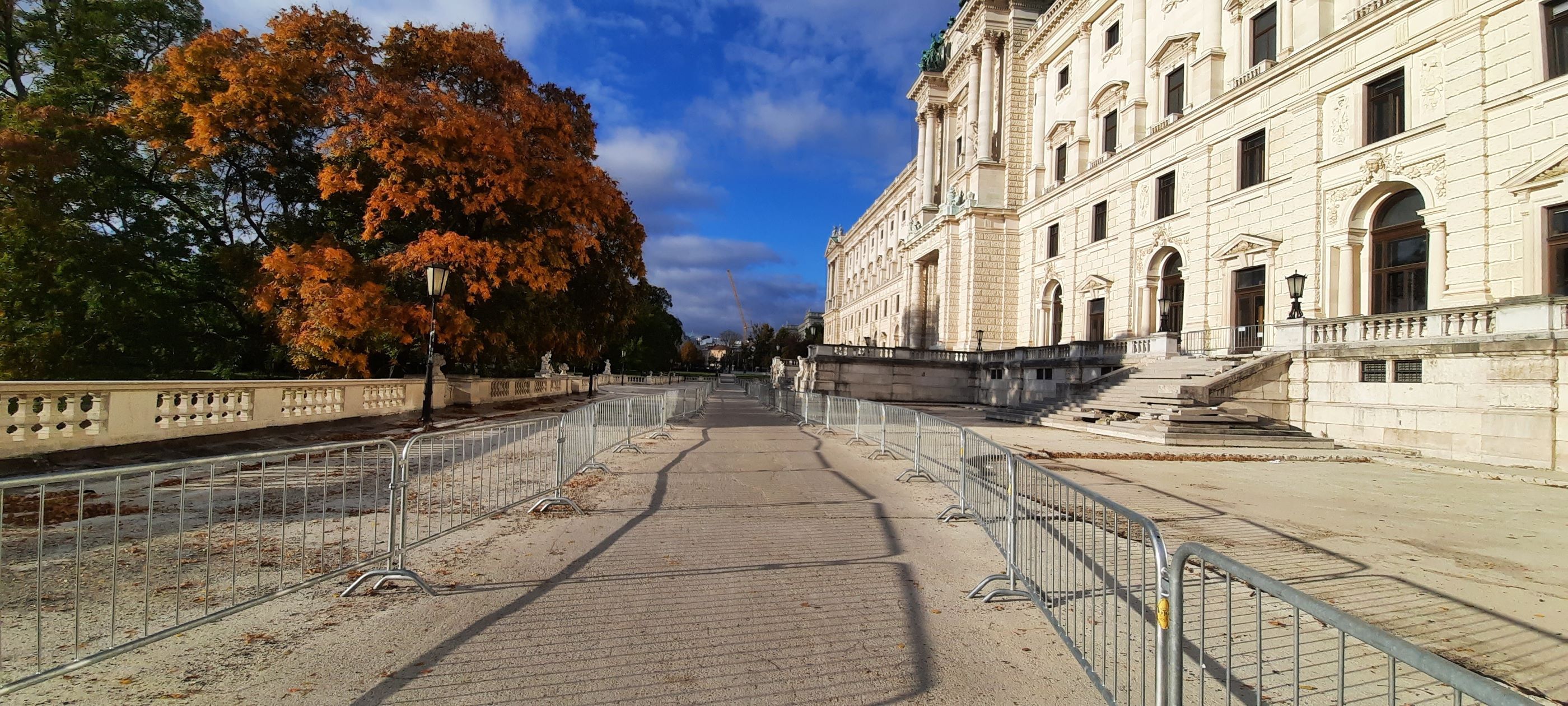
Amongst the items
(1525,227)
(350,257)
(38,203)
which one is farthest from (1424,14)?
(38,203)

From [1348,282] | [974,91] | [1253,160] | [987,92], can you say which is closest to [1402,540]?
[1348,282]

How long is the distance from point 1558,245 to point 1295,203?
24.7ft

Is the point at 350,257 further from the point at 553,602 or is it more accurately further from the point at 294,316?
the point at 553,602

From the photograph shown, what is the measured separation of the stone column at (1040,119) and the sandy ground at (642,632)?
129 feet

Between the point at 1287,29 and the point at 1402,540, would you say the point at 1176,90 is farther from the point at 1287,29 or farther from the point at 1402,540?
the point at 1402,540

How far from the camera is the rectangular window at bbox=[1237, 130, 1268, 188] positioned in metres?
24.3

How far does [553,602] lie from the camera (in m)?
4.75

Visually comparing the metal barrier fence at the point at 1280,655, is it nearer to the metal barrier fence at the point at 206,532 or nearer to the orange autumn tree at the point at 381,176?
the metal barrier fence at the point at 206,532

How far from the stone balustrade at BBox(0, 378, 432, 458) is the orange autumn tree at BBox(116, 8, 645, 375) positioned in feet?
4.66

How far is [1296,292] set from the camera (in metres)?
20.0

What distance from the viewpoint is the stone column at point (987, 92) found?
44062 millimetres

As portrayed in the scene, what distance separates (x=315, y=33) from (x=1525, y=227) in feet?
97.9

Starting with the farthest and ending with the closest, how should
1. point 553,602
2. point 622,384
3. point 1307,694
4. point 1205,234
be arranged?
point 622,384, point 1205,234, point 553,602, point 1307,694

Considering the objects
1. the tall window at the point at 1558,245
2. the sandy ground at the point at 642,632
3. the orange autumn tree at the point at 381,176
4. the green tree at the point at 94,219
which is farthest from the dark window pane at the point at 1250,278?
the green tree at the point at 94,219
